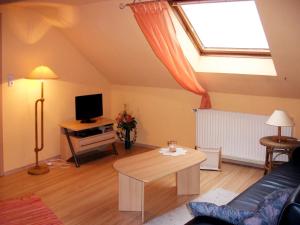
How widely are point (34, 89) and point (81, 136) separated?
93 centimetres

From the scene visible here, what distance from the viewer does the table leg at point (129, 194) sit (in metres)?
3.42

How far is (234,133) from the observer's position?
15.8ft

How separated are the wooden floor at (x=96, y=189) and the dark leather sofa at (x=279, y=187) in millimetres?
800

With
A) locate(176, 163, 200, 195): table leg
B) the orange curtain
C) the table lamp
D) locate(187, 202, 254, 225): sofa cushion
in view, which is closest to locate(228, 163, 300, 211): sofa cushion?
the table lamp

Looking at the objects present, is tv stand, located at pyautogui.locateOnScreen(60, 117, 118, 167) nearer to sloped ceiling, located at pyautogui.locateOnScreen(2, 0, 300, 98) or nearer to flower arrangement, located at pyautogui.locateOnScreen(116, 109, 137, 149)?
flower arrangement, located at pyautogui.locateOnScreen(116, 109, 137, 149)

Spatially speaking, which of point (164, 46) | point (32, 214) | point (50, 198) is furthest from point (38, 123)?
point (164, 46)

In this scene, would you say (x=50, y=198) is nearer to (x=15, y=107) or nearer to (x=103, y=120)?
(x=15, y=107)

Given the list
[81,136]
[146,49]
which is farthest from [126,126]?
[146,49]

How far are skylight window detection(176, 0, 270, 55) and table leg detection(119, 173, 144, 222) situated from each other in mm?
1986

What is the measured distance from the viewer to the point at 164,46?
12.6 ft

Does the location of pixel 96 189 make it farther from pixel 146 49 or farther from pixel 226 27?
pixel 226 27

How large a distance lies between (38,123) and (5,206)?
151 centimetres

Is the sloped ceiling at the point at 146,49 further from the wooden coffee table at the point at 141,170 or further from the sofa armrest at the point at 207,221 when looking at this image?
the sofa armrest at the point at 207,221

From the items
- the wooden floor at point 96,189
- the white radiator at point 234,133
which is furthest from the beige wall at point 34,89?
the white radiator at point 234,133
